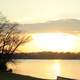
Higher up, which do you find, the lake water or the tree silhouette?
the tree silhouette

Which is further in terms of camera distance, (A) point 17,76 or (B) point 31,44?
(B) point 31,44

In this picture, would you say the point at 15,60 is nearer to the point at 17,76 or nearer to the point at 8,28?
the point at 8,28

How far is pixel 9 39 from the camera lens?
15.9m

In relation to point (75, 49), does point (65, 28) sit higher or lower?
higher

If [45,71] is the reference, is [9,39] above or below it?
above

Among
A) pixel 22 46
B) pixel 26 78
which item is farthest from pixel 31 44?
pixel 26 78

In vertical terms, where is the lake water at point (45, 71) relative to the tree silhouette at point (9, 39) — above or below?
below

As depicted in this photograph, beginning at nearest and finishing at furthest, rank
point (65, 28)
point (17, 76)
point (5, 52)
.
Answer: point (17, 76)
point (5, 52)
point (65, 28)

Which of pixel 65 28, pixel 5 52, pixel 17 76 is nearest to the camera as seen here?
pixel 17 76

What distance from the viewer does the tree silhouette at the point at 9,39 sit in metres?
15.2

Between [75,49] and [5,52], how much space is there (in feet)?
11.1

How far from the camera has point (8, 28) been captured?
52.4 ft

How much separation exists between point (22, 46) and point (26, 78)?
9.45 metres

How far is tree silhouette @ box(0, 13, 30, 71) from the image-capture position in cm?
1516
